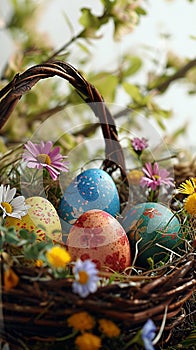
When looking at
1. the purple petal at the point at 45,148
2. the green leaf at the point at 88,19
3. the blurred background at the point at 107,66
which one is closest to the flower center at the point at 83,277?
the purple petal at the point at 45,148

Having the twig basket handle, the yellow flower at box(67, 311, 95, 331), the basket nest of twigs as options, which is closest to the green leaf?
the twig basket handle

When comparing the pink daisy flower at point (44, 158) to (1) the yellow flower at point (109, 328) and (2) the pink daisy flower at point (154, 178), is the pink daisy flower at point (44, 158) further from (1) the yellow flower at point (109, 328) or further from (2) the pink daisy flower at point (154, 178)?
(1) the yellow flower at point (109, 328)

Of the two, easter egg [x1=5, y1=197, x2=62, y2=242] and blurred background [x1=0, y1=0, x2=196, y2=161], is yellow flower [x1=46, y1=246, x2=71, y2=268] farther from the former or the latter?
blurred background [x1=0, y1=0, x2=196, y2=161]

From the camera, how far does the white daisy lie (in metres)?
0.83

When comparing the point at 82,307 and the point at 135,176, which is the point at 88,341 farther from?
the point at 135,176

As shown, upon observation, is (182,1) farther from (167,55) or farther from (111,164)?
(111,164)

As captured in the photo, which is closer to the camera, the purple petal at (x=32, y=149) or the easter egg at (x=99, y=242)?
the easter egg at (x=99, y=242)

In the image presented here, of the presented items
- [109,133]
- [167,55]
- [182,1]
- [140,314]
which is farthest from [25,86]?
[182,1]

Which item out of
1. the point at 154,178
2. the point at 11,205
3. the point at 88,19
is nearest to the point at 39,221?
the point at 11,205

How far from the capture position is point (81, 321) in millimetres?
635

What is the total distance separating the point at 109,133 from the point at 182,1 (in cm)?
127

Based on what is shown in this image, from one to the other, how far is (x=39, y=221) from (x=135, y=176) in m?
0.29

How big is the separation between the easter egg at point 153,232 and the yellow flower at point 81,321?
8.9 inches

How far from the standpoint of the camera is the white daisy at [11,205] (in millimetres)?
829
